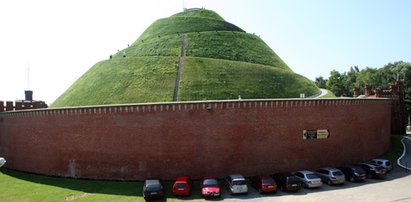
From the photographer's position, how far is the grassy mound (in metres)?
41.6

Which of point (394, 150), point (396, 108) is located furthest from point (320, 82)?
point (394, 150)

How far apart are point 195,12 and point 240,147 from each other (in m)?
54.4

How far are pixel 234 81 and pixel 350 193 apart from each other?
2532cm

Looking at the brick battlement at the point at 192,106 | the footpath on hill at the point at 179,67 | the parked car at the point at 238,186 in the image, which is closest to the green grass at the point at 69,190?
the parked car at the point at 238,186

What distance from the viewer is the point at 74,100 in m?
45.5

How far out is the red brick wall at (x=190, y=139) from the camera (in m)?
23.2

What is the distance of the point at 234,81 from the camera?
43688 millimetres

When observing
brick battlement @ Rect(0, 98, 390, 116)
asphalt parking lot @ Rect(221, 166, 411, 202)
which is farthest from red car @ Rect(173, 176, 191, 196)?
brick battlement @ Rect(0, 98, 390, 116)

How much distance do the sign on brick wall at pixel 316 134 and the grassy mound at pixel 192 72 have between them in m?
15.5

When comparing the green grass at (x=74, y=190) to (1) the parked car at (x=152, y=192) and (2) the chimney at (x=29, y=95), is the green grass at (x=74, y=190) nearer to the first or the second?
(1) the parked car at (x=152, y=192)

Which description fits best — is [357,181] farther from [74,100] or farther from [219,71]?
[74,100]

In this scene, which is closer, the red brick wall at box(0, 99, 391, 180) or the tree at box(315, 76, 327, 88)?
the red brick wall at box(0, 99, 391, 180)

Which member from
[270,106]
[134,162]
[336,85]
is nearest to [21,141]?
[134,162]

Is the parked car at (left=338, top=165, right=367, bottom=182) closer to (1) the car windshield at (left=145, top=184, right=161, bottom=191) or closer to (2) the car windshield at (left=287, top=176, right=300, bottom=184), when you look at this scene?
(2) the car windshield at (left=287, top=176, right=300, bottom=184)
